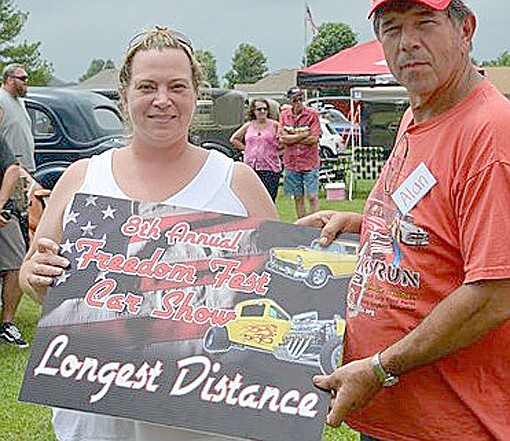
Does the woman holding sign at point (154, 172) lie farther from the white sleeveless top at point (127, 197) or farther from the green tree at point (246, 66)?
the green tree at point (246, 66)

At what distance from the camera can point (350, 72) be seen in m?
19.1

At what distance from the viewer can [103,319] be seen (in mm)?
2336

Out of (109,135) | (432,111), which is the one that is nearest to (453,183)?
(432,111)

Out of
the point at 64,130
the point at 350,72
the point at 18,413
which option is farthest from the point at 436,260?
the point at 350,72

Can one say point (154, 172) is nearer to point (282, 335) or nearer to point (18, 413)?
point (282, 335)

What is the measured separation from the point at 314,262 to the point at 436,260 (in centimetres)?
38

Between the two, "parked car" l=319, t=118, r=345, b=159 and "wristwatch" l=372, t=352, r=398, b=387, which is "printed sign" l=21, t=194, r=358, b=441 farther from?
"parked car" l=319, t=118, r=345, b=159

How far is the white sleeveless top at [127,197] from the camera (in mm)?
2461

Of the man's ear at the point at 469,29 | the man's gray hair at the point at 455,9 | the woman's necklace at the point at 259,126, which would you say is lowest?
the woman's necklace at the point at 259,126

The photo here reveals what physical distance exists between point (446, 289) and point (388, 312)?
171 millimetres

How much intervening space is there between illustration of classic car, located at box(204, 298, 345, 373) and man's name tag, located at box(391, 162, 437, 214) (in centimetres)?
34

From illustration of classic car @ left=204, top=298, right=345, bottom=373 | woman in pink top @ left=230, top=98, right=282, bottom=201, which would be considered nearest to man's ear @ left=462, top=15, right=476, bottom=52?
illustration of classic car @ left=204, top=298, right=345, bottom=373

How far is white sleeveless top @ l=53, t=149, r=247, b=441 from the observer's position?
2.46 meters

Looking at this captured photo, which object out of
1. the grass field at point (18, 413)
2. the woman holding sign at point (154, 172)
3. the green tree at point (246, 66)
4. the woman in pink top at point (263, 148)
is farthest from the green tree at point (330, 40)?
the woman holding sign at point (154, 172)
